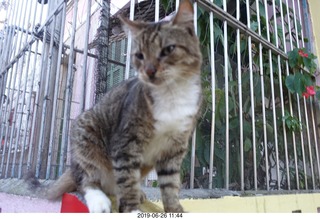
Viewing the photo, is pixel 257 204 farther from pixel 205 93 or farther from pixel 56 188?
pixel 56 188

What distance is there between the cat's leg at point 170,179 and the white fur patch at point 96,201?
194 millimetres

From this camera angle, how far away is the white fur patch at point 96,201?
0.90 meters

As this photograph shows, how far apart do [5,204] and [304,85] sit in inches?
79.1

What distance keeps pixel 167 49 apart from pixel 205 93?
770mm

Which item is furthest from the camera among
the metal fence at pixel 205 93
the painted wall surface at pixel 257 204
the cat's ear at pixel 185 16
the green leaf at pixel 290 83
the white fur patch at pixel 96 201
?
the green leaf at pixel 290 83

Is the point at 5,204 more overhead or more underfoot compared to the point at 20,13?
more underfoot

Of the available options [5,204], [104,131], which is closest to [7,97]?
[5,204]

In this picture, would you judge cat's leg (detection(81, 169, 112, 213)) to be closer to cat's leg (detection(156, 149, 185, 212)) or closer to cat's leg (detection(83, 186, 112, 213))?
cat's leg (detection(83, 186, 112, 213))

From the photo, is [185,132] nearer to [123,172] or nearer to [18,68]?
[123,172]

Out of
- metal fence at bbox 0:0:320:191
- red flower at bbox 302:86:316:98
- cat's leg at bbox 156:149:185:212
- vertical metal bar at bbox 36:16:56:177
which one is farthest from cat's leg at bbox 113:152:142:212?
red flower at bbox 302:86:316:98

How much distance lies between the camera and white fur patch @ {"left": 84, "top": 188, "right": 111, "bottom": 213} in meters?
0.90

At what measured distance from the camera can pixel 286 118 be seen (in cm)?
200

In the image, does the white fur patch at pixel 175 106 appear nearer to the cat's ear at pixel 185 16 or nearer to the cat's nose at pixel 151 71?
the cat's nose at pixel 151 71

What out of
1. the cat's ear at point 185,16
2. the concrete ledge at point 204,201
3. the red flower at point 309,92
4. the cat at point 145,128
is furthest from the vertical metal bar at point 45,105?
the red flower at point 309,92
